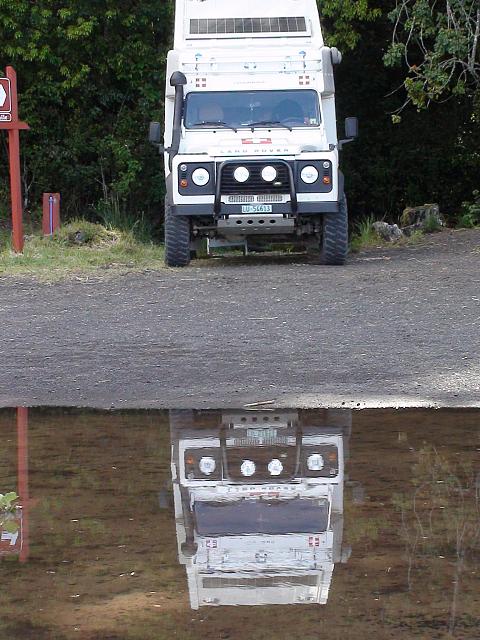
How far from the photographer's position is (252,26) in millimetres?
15156

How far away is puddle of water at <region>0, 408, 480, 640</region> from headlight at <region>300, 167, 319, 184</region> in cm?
759

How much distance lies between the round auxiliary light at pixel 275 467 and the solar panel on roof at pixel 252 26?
10369mm

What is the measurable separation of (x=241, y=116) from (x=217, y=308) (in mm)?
4476

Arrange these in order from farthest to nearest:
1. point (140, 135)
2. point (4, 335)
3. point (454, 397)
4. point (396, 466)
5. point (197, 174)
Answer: point (140, 135) → point (197, 174) → point (4, 335) → point (454, 397) → point (396, 466)

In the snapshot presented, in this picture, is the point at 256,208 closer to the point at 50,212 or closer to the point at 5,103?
the point at 5,103

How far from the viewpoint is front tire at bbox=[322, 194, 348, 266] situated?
14359mm

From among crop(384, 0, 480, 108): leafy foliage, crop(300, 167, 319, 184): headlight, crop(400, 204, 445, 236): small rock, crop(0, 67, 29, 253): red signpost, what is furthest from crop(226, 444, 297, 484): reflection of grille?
crop(400, 204, 445, 236): small rock

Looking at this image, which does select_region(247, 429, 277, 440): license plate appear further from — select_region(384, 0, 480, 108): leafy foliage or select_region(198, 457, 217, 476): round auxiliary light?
select_region(384, 0, 480, 108): leafy foliage

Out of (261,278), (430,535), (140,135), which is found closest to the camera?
(430,535)

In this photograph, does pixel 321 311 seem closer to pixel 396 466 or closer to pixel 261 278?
pixel 261 278

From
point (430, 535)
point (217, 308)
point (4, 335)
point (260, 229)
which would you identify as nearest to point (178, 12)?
point (260, 229)

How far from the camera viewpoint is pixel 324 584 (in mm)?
3963

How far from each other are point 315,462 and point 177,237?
9028 millimetres

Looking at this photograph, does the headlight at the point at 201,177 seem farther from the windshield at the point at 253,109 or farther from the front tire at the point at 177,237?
the windshield at the point at 253,109
